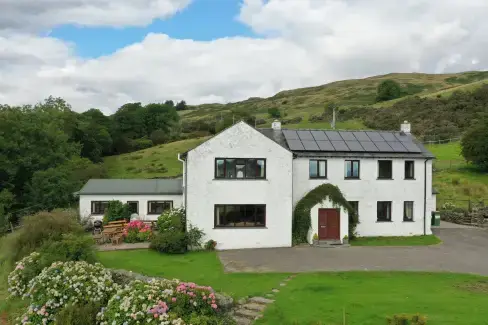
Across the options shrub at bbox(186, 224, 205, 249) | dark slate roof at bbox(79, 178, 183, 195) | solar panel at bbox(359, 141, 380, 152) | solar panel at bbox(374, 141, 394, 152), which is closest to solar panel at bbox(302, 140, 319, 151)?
solar panel at bbox(359, 141, 380, 152)

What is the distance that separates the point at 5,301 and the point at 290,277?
11.9 meters

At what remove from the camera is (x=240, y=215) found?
954 inches

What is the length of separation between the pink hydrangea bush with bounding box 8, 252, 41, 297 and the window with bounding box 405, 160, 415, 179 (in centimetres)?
2352

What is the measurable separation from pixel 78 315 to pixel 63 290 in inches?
53.8

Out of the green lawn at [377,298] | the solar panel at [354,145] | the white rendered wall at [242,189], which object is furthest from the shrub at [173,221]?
the solar panel at [354,145]

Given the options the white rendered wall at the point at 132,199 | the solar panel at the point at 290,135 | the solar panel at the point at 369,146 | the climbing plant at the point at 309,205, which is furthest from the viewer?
the white rendered wall at the point at 132,199

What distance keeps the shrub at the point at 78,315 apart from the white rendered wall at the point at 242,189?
10.6 metres

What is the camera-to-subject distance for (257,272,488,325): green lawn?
12.1 metres

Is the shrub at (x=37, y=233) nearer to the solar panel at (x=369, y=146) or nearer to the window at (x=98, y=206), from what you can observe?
the window at (x=98, y=206)

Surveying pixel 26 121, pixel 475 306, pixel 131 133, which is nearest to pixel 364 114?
pixel 131 133

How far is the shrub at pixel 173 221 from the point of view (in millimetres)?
23922

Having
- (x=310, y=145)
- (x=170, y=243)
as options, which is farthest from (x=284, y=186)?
(x=170, y=243)

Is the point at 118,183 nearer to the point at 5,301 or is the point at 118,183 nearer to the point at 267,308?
the point at 5,301

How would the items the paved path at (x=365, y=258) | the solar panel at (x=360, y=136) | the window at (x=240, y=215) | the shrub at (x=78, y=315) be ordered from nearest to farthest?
the shrub at (x=78, y=315) < the paved path at (x=365, y=258) < the window at (x=240, y=215) < the solar panel at (x=360, y=136)
